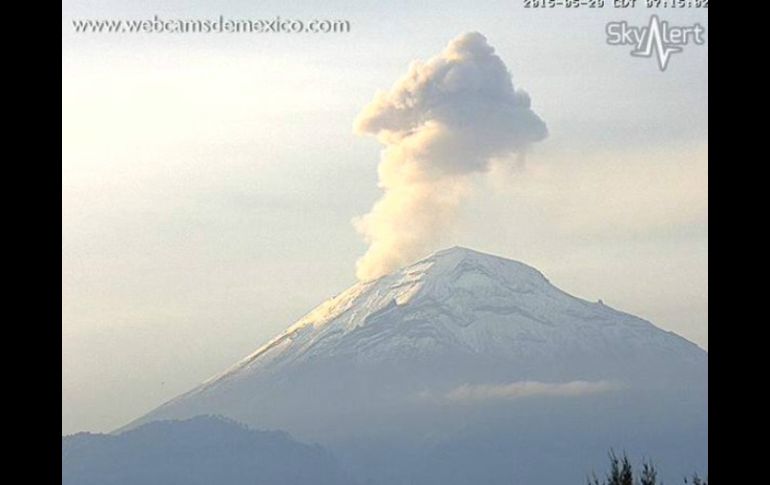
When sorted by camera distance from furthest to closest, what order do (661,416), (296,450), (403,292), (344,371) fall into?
(296,450), (661,416), (344,371), (403,292)

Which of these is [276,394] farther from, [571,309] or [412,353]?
[571,309]

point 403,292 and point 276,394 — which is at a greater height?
point 403,292

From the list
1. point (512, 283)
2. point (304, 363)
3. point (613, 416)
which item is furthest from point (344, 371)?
point (613, 416)

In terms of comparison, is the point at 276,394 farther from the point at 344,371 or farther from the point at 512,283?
the point at 512,283

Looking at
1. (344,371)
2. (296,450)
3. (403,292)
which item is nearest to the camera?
(403,292)

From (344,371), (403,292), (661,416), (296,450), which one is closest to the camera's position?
(403,292)

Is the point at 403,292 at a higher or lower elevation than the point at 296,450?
higher

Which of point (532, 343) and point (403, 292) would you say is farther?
point (532, 343)

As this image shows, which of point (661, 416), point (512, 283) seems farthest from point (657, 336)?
point (512, 283)

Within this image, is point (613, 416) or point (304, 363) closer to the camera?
point (304, 363)
